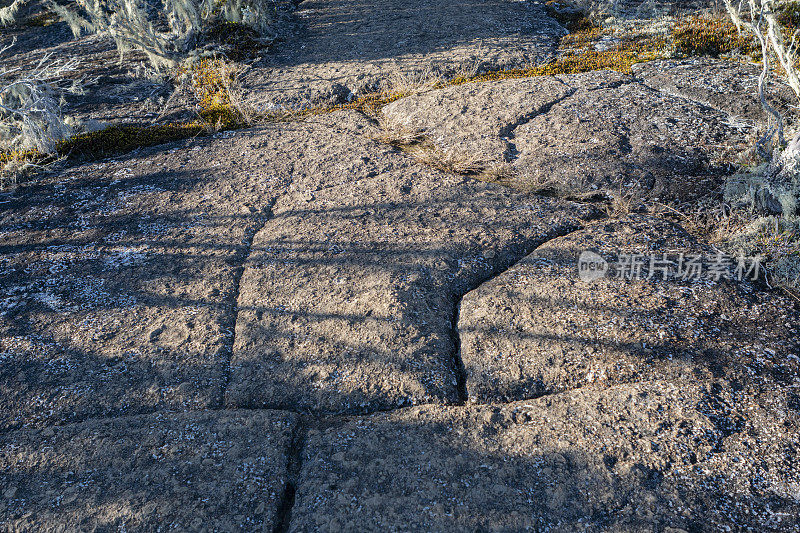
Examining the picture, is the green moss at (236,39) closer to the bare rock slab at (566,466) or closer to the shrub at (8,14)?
the shrub at (8,14)

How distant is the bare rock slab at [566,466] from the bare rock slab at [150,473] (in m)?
0.18

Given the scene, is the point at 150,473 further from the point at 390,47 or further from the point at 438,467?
the point at 390,47

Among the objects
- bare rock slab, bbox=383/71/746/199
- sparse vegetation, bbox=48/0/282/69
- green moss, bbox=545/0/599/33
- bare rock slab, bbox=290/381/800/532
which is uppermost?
sparse vegetation, bbox=48/0/282/69

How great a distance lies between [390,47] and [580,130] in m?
2.86

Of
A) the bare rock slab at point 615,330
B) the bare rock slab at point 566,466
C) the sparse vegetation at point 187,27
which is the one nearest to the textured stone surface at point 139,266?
the bare rock slab at point 566,466

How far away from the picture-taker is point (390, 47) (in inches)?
234

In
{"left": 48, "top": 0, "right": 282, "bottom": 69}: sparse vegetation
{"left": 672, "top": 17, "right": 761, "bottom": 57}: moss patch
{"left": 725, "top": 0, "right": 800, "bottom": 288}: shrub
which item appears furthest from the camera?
{"left": 48, "top": 0, "right": 282, "bottom": 69}: sparse vegetation

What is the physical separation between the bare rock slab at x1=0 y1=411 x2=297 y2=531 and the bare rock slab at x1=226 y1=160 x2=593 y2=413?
0.24 meters

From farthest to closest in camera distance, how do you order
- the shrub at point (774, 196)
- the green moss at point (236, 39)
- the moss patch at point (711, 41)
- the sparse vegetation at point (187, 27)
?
the green moss at point (236, 39) < the sparse vegetation at point (187, 27) < the moss patch at point (711, 41) < the shrub at point (774, 196)

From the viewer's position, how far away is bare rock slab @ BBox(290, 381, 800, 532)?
1899 millimetres

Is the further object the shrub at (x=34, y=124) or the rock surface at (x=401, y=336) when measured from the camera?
the shrub at (x=34, y=124)

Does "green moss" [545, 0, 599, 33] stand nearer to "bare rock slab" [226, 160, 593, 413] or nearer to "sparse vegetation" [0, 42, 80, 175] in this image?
"bare rock slab" [226, 160, 593, 413]

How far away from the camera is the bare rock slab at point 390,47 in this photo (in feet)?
17.3

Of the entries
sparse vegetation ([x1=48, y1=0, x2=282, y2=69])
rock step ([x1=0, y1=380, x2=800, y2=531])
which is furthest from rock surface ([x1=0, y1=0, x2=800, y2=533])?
sparse vegetation ([x1=48, y1=0, x2=282, y2=69])
